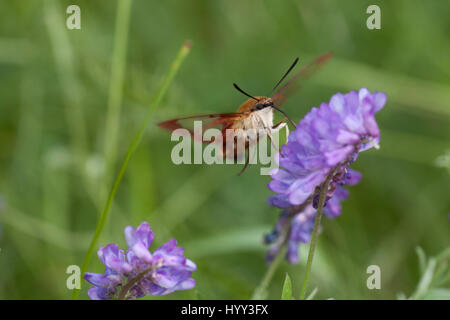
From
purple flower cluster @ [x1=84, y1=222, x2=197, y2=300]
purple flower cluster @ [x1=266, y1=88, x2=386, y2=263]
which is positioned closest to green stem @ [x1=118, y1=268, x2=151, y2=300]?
purple flower cluster @ [x1=84, y1=222, x2=197, y2=300]

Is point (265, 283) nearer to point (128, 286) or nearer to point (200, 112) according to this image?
point (128, 286)

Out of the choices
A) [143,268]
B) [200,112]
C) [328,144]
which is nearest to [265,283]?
[143,268]

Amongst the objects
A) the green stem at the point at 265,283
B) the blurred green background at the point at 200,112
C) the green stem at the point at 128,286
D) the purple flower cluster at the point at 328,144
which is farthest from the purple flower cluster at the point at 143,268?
the blurred green background at the point at 200,112

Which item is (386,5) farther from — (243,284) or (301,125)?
(301,125)

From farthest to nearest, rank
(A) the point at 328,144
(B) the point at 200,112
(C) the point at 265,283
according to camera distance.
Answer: (B) the point at 200,112
(C) the point at 265,283
(A) the point at 328,144

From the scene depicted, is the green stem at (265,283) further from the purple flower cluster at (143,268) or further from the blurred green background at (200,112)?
the blurred green background at (200,112)

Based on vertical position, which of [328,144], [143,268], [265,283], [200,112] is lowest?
[265,283]
